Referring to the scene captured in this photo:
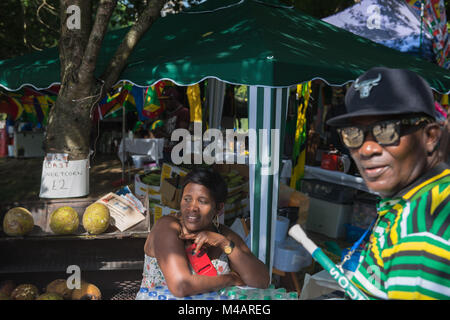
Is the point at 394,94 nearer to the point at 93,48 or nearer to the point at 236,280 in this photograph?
the point at 236,280

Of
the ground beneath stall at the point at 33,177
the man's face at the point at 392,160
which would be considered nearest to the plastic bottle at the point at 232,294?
the man's face at the point at 392,160

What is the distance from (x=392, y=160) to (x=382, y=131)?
0.10 meters

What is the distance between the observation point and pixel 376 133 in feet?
3.93

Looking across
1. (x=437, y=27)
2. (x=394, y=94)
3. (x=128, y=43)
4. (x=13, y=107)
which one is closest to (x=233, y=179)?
(x=128, y=43)

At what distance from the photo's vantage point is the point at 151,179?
503 cm

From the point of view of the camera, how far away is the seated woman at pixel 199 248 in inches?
80.0

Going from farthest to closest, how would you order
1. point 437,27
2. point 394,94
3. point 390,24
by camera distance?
1. point 390,24
2. point 437,27
3. point 394,94

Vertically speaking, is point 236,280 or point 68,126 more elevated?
point 68,126

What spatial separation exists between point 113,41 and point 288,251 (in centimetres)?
379

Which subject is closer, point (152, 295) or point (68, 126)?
point (152, 295)

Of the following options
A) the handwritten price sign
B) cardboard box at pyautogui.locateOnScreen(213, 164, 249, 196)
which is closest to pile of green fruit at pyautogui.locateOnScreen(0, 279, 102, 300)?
the handwritten price sign

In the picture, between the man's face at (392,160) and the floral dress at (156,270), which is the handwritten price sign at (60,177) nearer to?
the floral dress at (156,270)

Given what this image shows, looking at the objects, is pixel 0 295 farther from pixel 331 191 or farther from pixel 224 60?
pixel 331 191
